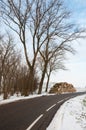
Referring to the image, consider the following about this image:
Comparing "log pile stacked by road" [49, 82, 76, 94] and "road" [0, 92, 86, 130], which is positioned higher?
"log pile stacked by road" [49, 82, 76, 94]

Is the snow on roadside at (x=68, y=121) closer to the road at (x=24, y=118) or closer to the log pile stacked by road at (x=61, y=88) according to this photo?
the road at (x=24, y=118)

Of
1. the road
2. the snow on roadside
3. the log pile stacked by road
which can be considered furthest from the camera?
the log pile stacked by road

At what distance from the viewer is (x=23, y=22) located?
4050 centimetres

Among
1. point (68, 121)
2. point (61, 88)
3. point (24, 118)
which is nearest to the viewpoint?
point (24, 118)

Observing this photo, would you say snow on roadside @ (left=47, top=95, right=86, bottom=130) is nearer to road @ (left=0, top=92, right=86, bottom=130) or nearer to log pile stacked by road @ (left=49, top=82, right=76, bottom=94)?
road @ (left=0, top=92, right=86, bottom=130)

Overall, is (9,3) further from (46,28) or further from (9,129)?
(9,129)

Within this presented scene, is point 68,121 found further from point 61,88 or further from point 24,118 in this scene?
point 61,88

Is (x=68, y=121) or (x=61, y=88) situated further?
(x=61, y=88)

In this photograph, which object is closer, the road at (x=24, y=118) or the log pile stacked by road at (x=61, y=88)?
the road at (x=24, y=118)

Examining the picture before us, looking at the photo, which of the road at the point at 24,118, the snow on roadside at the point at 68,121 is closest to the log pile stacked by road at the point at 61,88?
the road at the point at 24,118

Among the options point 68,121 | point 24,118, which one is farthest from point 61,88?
point 24,118

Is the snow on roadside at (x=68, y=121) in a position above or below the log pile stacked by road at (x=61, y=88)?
below

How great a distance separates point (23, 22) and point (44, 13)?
4.17 m

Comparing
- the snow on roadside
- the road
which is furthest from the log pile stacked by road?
the snow on roadside
